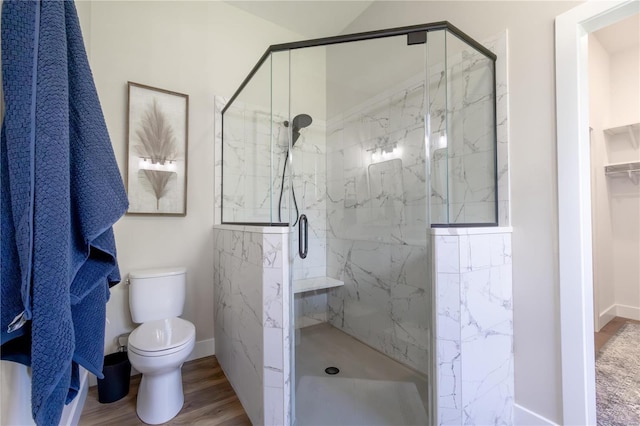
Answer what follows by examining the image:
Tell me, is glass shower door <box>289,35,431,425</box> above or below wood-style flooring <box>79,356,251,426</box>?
above

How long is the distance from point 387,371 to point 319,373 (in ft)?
1.65

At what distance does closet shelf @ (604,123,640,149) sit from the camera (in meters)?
2.67

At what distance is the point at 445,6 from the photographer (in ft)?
6.02

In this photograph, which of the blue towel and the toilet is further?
the toilet

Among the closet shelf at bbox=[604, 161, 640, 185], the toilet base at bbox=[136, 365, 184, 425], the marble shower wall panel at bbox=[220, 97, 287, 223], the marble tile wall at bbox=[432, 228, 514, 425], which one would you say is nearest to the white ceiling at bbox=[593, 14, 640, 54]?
the closet shelf at bbox=[604, 161, 640, 185]

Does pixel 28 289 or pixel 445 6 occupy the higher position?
pixel 445 6

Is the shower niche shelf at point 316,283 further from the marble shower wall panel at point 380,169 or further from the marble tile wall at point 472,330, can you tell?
the marble tile wall at point 472,330

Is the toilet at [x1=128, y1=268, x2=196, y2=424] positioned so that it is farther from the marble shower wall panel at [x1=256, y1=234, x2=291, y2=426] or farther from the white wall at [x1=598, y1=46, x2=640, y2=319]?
the white wall at [x1=598, y1=46, x2=640, y2=319]

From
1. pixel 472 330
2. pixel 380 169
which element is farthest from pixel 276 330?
pixel 380 169

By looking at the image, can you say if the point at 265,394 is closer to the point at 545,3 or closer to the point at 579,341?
the point at 579,341

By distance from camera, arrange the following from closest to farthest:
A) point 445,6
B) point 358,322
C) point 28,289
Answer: point 28,289, point 445,6, point 358,322

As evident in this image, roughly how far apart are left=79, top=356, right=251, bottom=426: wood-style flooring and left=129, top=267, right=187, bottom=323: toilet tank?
485mm

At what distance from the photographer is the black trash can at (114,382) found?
1.68 meters

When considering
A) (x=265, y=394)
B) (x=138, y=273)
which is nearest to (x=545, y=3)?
(x=265, y=394)
